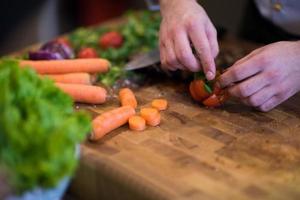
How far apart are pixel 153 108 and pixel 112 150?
22 cm

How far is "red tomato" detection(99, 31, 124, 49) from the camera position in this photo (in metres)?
1.66

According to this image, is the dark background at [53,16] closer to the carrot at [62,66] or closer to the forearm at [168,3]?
the forearm at [168,3]

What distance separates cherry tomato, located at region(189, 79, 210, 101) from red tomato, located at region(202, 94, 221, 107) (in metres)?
0.01

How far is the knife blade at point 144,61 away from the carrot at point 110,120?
27 centimetres

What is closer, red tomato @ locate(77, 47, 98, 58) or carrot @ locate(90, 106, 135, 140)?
carrot @ locate(90, 106, 135, 140)

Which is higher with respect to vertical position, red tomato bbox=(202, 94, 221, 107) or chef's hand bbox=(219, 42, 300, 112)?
chef's hand bbox=(219, 42, 300, 112)

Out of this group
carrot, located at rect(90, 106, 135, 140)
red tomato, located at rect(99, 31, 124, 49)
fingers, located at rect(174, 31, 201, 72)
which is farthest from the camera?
red tomato, located at rect(99, 31, 124, 49)

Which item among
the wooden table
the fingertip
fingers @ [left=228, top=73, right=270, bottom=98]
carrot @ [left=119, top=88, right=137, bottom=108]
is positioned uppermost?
the fingertip

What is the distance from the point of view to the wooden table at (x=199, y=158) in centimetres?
93

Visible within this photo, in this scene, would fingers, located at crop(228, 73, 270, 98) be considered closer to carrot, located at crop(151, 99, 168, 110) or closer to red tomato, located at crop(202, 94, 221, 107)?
red tomato, located at crop(202, 94, 221, 107)

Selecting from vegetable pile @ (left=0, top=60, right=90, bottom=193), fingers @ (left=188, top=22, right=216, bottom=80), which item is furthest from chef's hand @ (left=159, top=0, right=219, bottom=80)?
vegetable pile @ (left=0, top=60, right=90, bottom=193)

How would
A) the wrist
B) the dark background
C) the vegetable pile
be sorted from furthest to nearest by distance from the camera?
the dark background < the wrist < the vegetable pile

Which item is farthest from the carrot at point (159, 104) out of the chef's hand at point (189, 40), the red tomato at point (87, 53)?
the red tomato at point (87, 53)

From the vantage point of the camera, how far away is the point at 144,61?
1.46 meters
